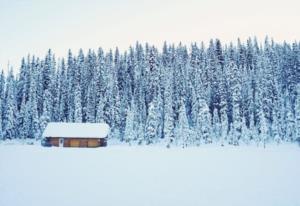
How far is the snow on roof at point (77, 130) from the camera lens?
58.0 metres

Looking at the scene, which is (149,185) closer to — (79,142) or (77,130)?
(79,142)

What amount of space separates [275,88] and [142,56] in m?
38.3

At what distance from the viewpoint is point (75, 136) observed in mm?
58031

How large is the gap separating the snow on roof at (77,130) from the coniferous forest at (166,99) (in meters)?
7.08

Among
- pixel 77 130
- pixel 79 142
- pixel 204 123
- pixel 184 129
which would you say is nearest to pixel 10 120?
pixel 77 130

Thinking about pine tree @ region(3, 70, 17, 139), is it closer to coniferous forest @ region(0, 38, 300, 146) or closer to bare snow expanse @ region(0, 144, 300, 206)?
coniferous forest @ region(0, 38, 300, 146)

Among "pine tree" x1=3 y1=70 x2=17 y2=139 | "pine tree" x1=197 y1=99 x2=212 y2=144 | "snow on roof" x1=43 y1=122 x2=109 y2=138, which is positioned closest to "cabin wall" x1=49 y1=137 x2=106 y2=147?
"snow on roof" x1=43 y1=122 x2=109 y2=138

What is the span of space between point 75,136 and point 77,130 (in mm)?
A: 1486

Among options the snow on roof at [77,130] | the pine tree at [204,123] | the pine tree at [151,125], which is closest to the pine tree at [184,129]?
the pine tree at [204,123]

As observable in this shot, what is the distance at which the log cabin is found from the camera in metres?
58.0

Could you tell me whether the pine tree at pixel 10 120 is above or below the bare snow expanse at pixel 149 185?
above

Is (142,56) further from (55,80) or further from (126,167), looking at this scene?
(126,167)

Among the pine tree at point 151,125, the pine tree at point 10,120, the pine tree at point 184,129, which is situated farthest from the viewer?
the pine tree at point 10,120

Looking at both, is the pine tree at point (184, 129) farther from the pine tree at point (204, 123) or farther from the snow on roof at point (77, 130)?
the snow on roof at point (77, 130)
